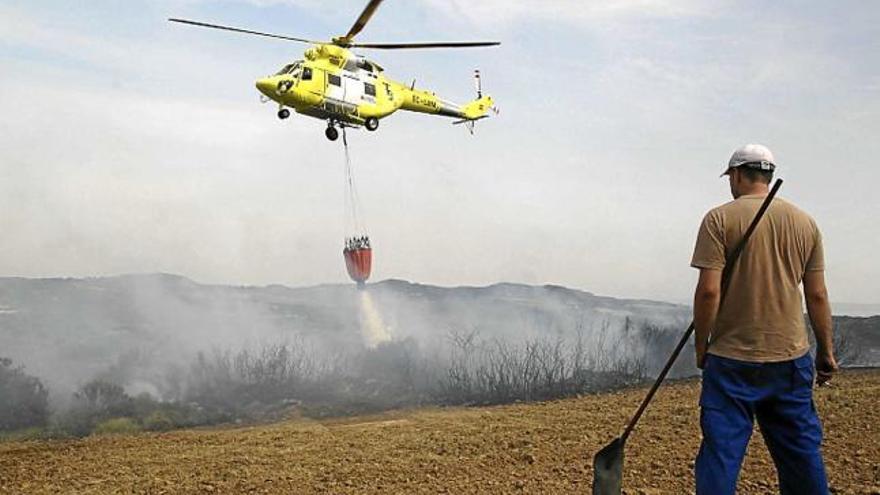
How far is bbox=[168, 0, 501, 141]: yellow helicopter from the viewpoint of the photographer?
41.0 feet

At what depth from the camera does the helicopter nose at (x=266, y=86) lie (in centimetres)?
1233

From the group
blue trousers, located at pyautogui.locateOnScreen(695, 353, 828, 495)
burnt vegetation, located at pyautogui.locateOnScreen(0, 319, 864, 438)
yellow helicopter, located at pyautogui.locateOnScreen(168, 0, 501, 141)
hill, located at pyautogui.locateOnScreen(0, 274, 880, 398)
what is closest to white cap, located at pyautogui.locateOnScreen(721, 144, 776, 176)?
blue trousers, located at pyautogui.locateOnScreen(695, 353, 828, 495)

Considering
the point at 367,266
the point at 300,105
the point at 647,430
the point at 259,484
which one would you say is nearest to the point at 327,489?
the point at 259,484

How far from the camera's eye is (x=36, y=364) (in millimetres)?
25359

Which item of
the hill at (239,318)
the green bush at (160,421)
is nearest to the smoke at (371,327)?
the hill at (239,318)

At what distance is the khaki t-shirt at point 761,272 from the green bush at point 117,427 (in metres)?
13.9

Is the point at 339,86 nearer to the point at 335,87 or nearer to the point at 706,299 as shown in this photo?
the point at 335,87

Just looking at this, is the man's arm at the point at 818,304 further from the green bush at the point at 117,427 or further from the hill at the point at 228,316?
the hill at the point at 228,316

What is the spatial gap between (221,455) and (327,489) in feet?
6.52

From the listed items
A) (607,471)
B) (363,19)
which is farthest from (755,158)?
(363,19)

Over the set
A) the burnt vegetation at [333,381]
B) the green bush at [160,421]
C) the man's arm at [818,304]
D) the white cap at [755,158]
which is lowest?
the green bush at [160,421]

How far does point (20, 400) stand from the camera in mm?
19219

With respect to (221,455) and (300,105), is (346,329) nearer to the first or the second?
(300,105)

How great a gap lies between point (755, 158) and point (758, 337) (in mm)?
805
